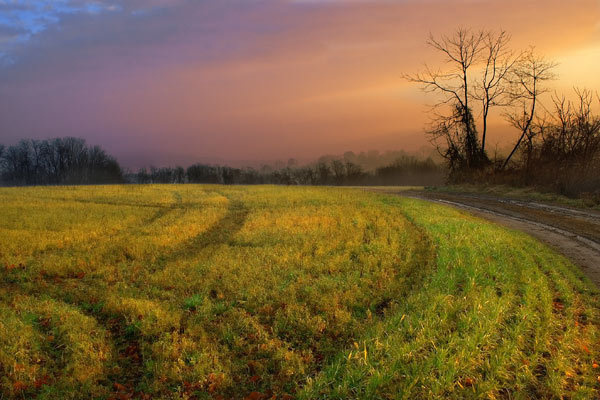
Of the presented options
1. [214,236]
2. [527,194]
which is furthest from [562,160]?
[214,236]

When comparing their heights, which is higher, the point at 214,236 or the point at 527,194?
the point at 527,194

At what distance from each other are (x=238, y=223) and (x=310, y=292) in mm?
10418

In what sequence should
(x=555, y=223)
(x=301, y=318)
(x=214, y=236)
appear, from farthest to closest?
1. (x=214, y=236)
2. (x=555, y=223)
3. (x=301, y=318)

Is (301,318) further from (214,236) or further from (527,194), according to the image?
(527,194)

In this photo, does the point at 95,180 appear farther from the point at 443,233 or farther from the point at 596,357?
the point at 596,357

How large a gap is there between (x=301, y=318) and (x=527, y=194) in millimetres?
21239

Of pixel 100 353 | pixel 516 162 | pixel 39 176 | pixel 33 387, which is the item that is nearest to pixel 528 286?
pixel 100 353

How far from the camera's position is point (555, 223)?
14961 millimetres

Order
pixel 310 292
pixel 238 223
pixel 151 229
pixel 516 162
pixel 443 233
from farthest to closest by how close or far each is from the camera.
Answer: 1. pixel 516 162
2. pixel 238 223
3. pixel 151 229
4. pixel 443 233
5. pixel 310 292

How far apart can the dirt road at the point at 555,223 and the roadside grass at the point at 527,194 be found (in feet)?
3.22

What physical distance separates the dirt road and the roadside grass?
0.98 m

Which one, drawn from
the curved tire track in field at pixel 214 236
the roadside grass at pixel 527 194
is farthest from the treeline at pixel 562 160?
the curved tire track in field at pixel 214 236

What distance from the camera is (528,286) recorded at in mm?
7887

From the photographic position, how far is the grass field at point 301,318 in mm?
5219
